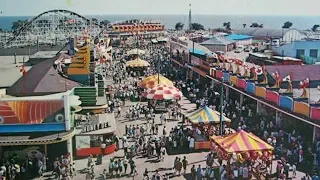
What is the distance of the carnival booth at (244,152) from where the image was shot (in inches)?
750

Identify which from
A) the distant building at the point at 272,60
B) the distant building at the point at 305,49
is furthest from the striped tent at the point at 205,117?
the distant building at the point at 305,49

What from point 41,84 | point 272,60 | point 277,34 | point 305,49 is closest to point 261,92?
point 272,60

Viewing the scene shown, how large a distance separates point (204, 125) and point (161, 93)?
236 inches

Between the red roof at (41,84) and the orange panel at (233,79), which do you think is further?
the orange panel at (233,79)

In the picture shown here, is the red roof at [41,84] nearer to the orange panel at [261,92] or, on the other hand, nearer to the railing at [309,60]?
the orange panel at [261,92]

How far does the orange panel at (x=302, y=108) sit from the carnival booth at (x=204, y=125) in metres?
3.63

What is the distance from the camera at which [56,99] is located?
20.7 metres

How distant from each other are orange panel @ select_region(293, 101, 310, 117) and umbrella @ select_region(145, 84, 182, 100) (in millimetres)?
9232

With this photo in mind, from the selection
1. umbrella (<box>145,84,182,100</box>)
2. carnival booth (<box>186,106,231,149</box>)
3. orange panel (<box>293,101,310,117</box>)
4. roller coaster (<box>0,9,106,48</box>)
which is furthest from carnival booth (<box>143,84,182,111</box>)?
roller coaster (<box>0,9,106,48</box>)

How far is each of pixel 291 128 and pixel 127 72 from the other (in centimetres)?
2678

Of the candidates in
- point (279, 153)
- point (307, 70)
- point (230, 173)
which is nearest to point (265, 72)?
point (307, 70)

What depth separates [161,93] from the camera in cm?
3002

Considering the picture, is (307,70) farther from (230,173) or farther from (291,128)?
(230,173)

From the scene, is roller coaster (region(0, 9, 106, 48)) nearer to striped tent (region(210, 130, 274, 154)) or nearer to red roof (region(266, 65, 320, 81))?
red roof (region(266, 65, 320, 81))
